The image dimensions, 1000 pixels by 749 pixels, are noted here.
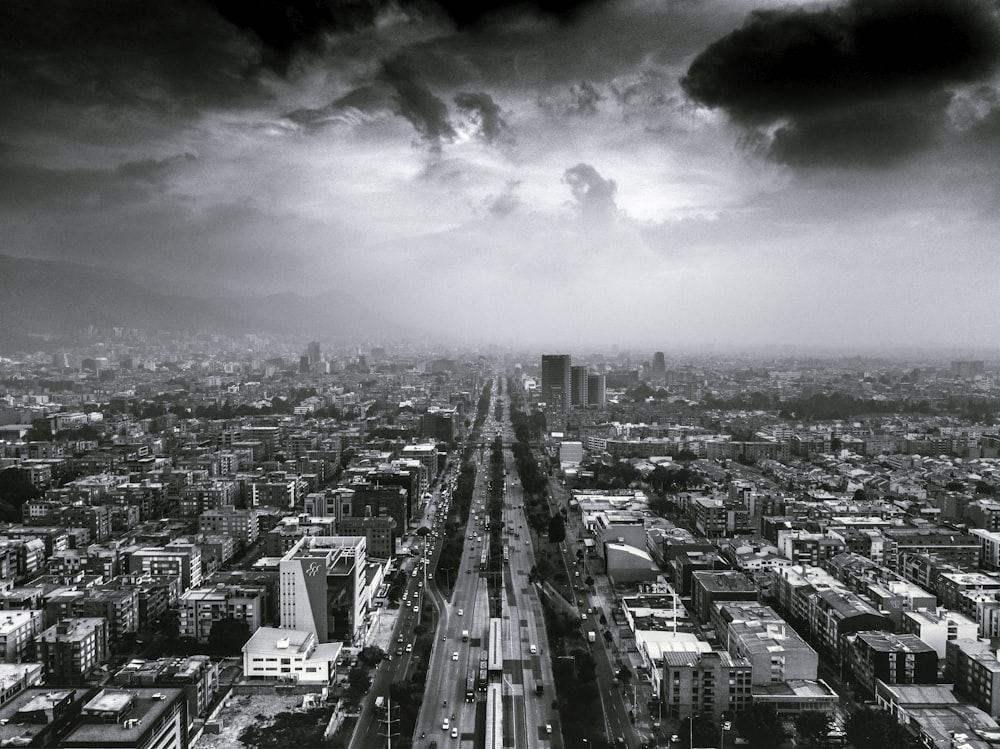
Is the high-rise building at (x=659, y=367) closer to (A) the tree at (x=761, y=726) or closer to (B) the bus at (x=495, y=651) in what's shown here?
(B) the bus at (x=495, y=651)

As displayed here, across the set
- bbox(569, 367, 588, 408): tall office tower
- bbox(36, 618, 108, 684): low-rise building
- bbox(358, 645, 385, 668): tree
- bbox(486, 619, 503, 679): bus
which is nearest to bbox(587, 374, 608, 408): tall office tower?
bbox(569, 367, 588, 408): tall office tower

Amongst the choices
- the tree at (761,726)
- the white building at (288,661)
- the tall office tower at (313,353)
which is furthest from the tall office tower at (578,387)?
the tree at (761,726)

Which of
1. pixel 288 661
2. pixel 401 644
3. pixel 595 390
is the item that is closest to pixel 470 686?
pixel 401 644

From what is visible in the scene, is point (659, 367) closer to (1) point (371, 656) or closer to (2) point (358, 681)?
(1) point (371, 656)

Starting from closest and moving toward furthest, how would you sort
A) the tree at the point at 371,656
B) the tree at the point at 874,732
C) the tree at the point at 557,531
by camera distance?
1. the tree at the point at 874,732
2. the tree at the point at 371,656
3. the tree at the point at 557,531

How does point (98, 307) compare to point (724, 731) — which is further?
point (98, 307)

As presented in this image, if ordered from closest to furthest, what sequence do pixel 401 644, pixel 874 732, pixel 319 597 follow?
pixel 874 732 < pixel 319 597 < pixel 401 644
